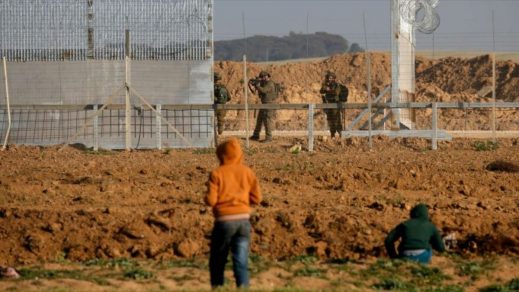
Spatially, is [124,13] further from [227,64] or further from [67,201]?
[227,64]

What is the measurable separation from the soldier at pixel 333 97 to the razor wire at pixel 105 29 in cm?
354

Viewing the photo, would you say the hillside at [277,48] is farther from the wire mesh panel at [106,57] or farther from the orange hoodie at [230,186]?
the orange hoodie at [230,186]

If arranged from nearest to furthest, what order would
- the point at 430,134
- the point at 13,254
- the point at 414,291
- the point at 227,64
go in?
the point at 414,291
the point at 13,254
the point at 430,134
the point at 227,64

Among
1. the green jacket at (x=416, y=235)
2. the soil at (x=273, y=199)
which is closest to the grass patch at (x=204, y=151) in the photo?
the soil at (x=273, y=199)

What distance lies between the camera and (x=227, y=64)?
54312 mm

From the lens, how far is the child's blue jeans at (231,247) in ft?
37.4

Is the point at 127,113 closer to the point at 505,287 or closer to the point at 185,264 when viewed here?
the point at 185,264

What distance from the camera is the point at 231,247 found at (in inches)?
455

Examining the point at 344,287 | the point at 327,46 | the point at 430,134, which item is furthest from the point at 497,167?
the point at 327,46

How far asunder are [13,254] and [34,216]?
939 millimetres

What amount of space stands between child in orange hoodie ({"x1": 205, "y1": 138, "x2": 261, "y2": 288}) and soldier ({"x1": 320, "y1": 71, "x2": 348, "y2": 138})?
1750 centimetres

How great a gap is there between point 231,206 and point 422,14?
1853cm

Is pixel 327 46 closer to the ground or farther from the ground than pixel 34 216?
farther from the ground

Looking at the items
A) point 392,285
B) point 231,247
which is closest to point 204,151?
point 392,285
